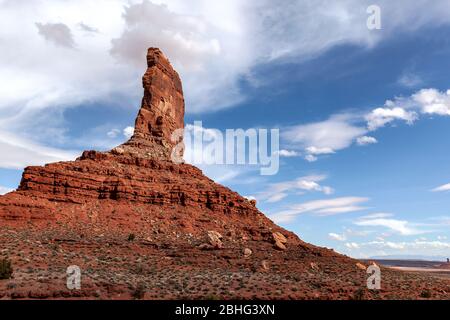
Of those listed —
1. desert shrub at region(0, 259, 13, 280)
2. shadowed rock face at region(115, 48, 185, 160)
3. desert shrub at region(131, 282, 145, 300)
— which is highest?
shadowed rock face at region(115, 48, 185, 160)

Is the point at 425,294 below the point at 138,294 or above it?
below

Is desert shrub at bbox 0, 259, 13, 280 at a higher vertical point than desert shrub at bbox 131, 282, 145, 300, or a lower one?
higher

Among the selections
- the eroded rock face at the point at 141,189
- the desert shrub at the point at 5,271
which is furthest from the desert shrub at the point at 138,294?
the eroded rock face at the point at 141,189

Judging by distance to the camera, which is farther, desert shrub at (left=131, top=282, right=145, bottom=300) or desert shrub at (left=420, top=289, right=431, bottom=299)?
desert shrub at (left=420, top=289, right=431, bottom=299)

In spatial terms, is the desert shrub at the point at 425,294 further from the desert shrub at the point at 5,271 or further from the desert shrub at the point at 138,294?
the desert shrub at the point at 5,271

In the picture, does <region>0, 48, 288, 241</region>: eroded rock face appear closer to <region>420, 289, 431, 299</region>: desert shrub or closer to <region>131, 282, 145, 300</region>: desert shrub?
<region>420, 289, 431, 299</region>: desert shrub

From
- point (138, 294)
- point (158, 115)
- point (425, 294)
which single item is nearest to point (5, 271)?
point (138, 294)

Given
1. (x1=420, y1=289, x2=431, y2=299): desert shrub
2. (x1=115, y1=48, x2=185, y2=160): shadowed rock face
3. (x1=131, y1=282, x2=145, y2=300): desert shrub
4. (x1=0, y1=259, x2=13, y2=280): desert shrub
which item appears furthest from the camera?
(x1=115, y1=48, x2=185, y2=160): shadowed rock face

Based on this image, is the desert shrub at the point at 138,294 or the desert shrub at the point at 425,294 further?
the desert shrub at the point at 425,294

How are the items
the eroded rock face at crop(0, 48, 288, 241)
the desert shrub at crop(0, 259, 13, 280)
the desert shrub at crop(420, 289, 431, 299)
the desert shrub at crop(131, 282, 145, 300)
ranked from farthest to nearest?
1. the eroded rock face at crop(0, 48, 288, 241)
2. the desert shrub at crop(420, 289, 431, 299)
3. the desert shrub at crop(0, 259, 13, 280)
4. the desert shrub at crop(131, 282, 145, 300)

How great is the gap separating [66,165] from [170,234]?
656 inches

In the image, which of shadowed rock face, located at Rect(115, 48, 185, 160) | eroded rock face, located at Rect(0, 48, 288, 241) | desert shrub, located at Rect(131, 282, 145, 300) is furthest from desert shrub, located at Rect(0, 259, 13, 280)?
shadowed rock face, located at Rect(115, 48, 185, 160)

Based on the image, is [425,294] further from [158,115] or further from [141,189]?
[158,115]
